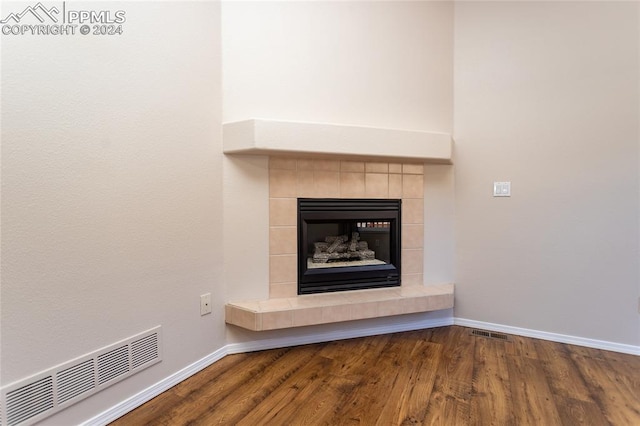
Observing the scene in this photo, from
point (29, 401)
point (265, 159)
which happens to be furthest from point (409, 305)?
point (29, 401)

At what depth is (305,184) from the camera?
7.80 ft

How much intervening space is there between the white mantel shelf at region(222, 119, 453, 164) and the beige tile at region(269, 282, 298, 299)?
0.94m

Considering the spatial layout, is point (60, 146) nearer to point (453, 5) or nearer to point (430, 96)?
point (430, 96)

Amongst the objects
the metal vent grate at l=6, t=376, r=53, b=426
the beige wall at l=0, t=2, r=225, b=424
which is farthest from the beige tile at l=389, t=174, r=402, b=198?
the metal vent grate at l=6, t=376, r=53, b=426

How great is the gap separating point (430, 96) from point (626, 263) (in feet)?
5.89

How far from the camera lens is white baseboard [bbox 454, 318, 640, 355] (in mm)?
2201

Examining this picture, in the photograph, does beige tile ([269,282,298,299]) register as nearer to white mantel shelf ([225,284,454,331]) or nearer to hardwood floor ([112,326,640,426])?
white mantel shelf ([225,284,454,331])

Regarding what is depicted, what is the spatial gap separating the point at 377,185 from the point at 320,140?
67cm

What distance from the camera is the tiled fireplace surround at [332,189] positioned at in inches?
82.5

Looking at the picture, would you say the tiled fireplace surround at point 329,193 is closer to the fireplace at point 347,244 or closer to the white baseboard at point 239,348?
the fireplace at point 347,244

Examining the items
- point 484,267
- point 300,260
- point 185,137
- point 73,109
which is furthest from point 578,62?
point 73,109

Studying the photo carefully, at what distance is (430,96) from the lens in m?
2.62

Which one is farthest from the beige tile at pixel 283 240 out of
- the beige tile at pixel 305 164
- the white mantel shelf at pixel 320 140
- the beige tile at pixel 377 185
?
the beige tile at pixel 377 185

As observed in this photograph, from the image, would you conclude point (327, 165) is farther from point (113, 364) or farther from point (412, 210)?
point (113, 364)
